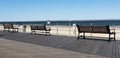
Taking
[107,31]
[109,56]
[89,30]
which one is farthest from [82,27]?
[109,56]

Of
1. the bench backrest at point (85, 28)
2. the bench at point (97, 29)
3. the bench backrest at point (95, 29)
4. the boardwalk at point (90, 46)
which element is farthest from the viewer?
the bench backrest at point (85, 28)

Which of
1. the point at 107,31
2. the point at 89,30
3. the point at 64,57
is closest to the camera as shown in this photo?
the point at 64,57

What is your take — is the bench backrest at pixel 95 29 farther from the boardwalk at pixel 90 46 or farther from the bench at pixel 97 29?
the boardwalk at pixel 90 46

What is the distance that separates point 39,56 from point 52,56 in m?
0.45

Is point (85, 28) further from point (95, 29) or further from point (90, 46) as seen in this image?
point (90, 46)

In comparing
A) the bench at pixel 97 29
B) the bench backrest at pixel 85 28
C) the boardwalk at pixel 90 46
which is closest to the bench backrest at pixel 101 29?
the bench at pixel 97 29

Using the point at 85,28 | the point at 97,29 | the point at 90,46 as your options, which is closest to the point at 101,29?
the point at 97,29

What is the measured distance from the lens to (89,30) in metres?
A: 16.8

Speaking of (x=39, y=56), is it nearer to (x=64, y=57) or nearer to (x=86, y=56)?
(x=64, y=57)

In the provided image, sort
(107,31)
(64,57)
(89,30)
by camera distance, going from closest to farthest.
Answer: (64,57) → (107,31) → (89,30)

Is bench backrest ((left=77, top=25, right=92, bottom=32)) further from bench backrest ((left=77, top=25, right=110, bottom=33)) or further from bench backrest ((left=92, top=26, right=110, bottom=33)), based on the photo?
bench backrest ((left=92, top=26, right=110, bottom=33))

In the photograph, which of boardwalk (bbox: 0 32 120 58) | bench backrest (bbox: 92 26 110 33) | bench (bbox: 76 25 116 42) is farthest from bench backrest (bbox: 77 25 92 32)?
boardwalk (bbox: 0 32 120 58)

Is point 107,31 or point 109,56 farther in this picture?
point 107,31

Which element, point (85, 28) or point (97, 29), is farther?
point (85, 28)
